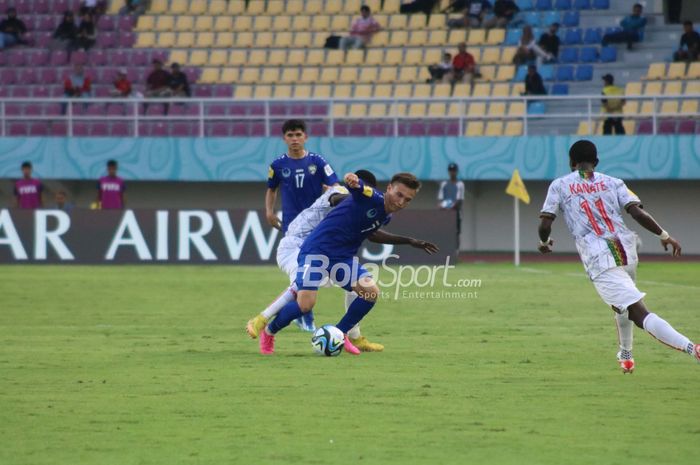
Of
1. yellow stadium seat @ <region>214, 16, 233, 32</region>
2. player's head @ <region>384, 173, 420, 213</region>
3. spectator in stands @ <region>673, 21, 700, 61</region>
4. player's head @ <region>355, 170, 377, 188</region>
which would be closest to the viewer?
player's head @ <region>384, 173, 420, 213</region>

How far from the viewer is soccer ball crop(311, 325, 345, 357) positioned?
12008 millimetres

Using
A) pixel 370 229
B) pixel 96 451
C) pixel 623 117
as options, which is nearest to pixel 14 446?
pixel 96 451

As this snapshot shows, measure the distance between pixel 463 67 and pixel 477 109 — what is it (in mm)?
1440

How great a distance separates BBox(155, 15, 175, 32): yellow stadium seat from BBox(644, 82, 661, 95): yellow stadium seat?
42.6 ft

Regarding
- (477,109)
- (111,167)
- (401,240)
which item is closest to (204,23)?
(477,109)

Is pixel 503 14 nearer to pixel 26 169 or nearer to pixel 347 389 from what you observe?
pixel 26 169

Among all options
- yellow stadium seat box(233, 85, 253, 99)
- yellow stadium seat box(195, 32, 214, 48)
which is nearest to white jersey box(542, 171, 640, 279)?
yellow stadium seat box(233, 85, 253, 99)

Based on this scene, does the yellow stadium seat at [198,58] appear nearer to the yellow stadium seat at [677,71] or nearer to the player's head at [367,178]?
the yellow stadium seat at [677,71]

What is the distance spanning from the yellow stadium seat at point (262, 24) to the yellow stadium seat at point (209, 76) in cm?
208

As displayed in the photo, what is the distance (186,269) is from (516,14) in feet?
43.4

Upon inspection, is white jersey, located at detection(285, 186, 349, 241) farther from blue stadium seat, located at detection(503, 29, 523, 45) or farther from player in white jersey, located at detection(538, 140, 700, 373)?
blue stadium seat, located at detection(503, 29, 523, 45)

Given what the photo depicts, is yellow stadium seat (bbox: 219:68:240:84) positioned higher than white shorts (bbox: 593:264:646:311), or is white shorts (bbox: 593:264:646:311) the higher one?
yellow stadium seat (bbox: 219:68:240:84)

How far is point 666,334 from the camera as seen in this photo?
10.3 metres

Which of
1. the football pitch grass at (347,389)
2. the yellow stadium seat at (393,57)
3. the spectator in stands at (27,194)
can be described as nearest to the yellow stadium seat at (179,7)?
the yellow stadium seat at (393,57)
